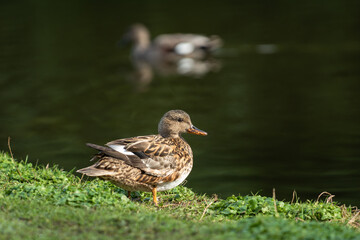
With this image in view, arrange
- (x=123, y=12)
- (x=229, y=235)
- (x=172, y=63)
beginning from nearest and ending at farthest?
(x=229, y=235), (x=172, y=63), (x=123, y=12)

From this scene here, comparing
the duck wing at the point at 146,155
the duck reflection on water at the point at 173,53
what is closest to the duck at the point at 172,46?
the duck reflection on water at the point at 173,53

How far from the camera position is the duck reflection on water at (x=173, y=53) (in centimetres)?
2408

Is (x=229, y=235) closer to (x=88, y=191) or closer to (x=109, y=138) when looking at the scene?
(x=88, y=191)

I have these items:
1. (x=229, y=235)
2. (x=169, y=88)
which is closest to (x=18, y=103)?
(x=169, y=88)

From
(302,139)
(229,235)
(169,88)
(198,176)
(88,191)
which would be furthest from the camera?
(169,88)

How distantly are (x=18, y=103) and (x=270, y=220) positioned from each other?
1373cm

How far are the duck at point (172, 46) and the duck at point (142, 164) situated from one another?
640 inches

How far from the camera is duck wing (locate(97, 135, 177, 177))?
809 centimetres

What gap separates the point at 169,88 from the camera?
2050 cm

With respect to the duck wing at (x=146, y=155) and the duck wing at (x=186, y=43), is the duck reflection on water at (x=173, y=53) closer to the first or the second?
the duck wing at (x=186, y=43)

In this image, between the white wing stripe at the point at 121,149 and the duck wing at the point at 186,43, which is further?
the duck wing at the point at 186,43

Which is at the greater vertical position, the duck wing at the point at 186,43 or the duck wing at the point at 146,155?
the duck wing at the point at 186,43

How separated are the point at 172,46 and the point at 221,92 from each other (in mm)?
5886

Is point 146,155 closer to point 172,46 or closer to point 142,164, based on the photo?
point 142,164
